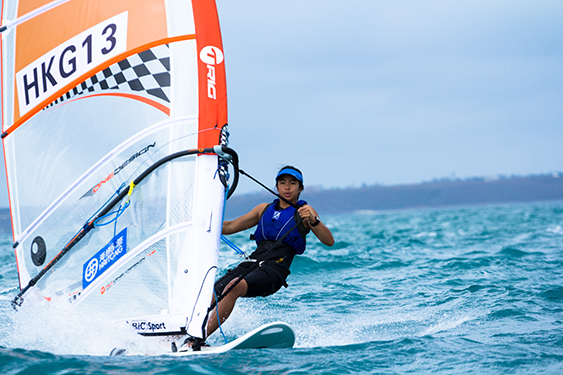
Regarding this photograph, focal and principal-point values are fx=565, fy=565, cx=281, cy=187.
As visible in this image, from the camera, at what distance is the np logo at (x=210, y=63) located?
11.3ft

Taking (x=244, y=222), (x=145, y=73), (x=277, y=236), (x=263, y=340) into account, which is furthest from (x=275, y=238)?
(x=145, y=73)

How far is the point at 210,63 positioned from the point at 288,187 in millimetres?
1112

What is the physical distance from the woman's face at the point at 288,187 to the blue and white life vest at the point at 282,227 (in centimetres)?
8

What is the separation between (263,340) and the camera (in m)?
3.42

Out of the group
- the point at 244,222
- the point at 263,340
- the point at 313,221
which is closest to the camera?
the point at 263,340

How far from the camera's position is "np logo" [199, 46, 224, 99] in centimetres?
343

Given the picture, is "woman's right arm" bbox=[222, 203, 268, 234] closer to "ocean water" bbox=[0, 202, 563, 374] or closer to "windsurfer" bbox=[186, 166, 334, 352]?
"windsurfer" bbox=[186, 166, 334, 352]

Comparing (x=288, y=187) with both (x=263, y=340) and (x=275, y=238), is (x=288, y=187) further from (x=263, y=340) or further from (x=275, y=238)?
(x=263, y=340)

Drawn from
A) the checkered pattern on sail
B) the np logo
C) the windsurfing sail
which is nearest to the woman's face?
the windsurfing sail

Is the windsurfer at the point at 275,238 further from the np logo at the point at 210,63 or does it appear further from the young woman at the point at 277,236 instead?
the np logo at the point at 210,63

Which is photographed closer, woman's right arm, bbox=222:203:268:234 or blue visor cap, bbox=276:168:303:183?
blue visor cap, bbox=276:168:303:183

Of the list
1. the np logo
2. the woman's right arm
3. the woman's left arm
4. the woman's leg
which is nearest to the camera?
the np logo

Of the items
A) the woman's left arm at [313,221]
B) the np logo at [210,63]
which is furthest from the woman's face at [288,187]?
the np logo at [210,63]

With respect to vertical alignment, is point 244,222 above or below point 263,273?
above
